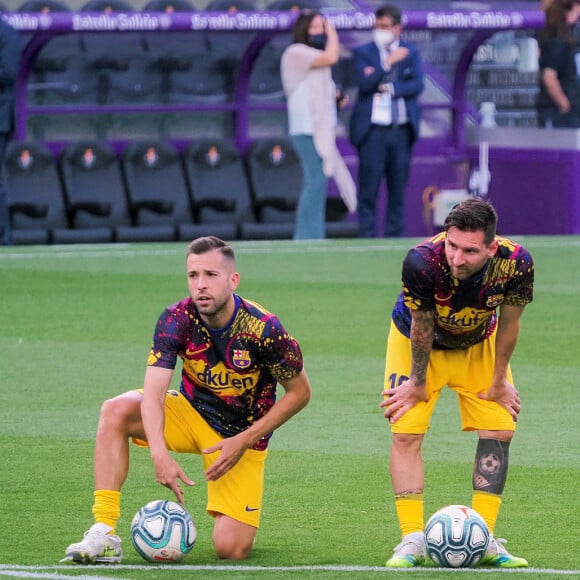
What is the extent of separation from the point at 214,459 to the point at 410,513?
2.68 ft

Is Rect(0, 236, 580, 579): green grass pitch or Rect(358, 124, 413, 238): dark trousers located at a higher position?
Rect(358, 124, 413, 238): dark trousers

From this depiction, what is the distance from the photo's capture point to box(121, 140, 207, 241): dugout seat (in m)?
20.2

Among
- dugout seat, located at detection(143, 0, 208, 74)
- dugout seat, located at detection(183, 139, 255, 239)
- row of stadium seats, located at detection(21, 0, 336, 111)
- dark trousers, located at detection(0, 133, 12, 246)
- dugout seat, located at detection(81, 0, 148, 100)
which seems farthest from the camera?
dugout seat, located at detection(143, 0, 208, 74)

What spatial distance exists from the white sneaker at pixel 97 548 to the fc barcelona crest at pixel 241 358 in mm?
796

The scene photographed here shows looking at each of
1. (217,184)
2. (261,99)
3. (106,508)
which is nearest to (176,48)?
(261,99)

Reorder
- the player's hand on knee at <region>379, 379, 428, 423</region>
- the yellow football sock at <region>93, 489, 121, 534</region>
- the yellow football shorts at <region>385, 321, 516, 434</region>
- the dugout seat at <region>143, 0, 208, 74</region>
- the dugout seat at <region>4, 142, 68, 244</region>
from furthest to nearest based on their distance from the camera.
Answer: the dugout seat at <region>143, 0, 208, 74</region> < the dugout seat at <region>4, 142, 68, 244</region> < the yellow football shorts at <region>385, 321, 516, 434</region> < the player's hand on knee at <region>379, 379, 428, 423</region> < the yellow football sock at <region>93, 489, 121, 534</region>

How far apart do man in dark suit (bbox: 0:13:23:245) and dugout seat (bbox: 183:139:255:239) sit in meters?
2.95

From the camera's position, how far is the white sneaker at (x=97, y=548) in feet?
20.2

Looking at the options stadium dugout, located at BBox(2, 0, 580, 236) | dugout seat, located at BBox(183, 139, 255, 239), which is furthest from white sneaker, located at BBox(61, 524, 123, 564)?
stadium dugout, located at BBox(2, 0, 580, 236)

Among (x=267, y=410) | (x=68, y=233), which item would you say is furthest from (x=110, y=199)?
(x=267, y=410)

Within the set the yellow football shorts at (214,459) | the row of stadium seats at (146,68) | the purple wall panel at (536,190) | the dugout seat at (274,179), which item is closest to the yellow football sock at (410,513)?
the yellow football shorts at (214,459)

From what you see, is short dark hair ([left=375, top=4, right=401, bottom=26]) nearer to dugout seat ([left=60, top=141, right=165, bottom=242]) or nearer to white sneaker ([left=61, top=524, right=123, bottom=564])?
dugout seat ([left=60, top=141, right=165, bottom=242])

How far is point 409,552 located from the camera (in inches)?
249

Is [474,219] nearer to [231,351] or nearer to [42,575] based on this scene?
[231,351]
